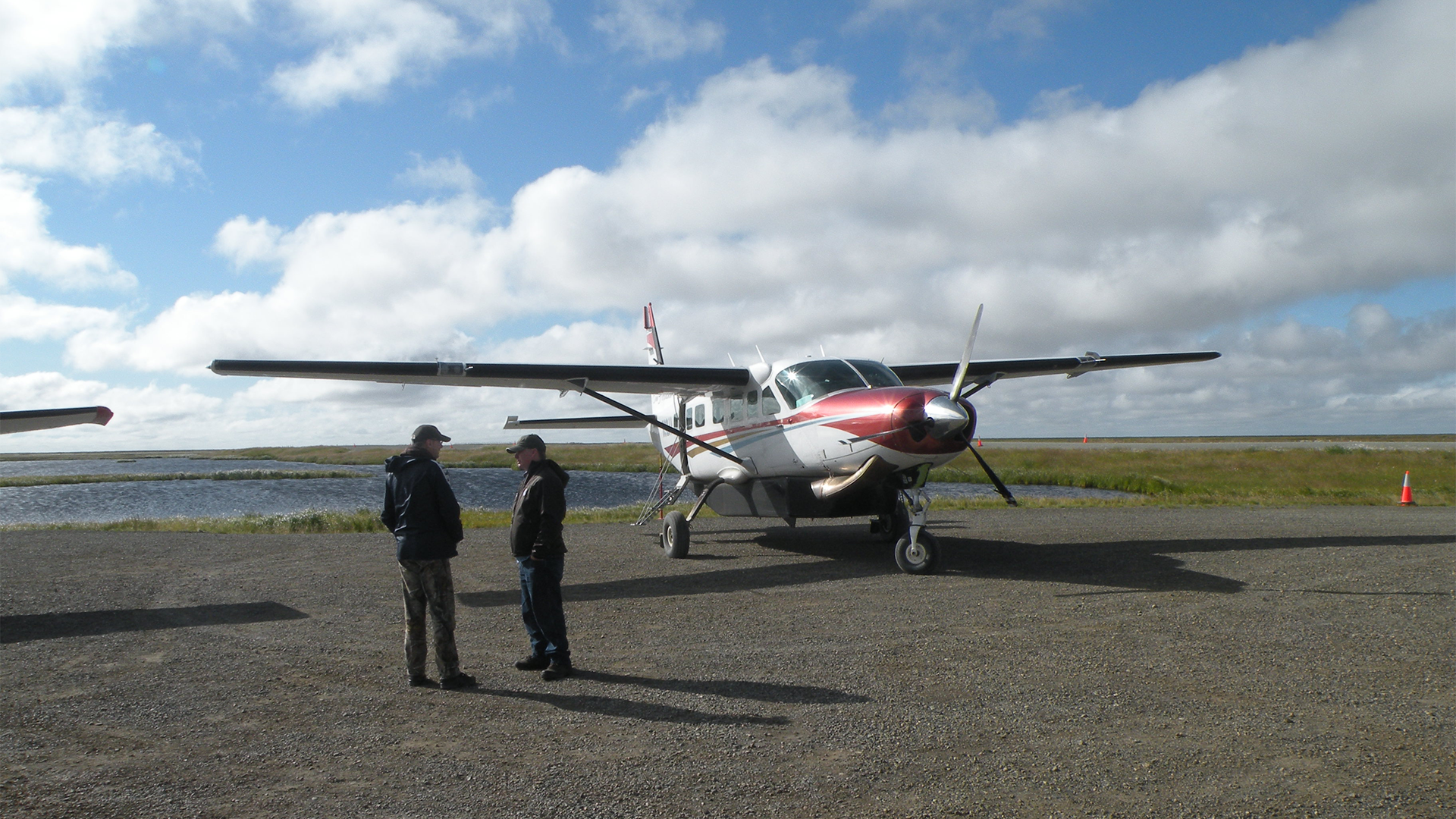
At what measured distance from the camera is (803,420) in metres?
11.0

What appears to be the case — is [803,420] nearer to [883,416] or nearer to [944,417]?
[883,416]

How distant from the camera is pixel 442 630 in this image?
5.39m

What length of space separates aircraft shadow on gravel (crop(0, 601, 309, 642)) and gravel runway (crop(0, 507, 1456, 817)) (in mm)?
53

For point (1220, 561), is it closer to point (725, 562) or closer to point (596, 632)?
point (725, 562)

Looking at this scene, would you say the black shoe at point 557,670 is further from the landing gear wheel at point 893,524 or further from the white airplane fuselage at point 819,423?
the landing gear wheel at point 893,524

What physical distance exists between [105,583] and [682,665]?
27.8ft

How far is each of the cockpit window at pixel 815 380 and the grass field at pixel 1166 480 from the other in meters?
8.84

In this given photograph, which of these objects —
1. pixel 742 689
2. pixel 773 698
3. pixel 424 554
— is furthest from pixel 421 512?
pixel 773 698

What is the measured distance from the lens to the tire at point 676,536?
1208 cm

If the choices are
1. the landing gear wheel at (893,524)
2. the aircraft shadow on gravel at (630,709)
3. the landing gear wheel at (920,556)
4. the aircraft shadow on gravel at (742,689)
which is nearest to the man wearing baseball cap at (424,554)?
the aircraft shadow on gravel at (630,709)

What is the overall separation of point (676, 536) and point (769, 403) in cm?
251

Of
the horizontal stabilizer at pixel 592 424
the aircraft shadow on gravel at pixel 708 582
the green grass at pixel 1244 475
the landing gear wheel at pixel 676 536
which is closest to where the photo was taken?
the aircraft shadow on gravel at pixel 708 582

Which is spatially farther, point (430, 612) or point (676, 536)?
point (676, 536)

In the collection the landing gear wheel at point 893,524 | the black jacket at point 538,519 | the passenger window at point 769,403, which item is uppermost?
the passenger window at point 769,403
